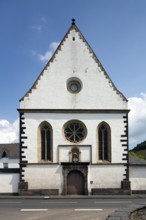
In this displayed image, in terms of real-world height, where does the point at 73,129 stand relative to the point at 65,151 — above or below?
above

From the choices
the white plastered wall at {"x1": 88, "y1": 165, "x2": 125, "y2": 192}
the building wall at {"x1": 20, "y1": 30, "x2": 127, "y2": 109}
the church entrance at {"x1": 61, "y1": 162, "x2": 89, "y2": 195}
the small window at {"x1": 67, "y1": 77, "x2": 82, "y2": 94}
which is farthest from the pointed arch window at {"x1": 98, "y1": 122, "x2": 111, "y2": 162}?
the small window at {"x1": 67, "y1": 77, "x2": 82, "y2": 94}

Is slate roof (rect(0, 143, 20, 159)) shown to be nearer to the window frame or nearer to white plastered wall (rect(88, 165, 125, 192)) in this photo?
the window frame

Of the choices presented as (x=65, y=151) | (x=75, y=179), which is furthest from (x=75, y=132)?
(x=75, y=179)

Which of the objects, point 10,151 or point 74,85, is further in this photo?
point 10,151

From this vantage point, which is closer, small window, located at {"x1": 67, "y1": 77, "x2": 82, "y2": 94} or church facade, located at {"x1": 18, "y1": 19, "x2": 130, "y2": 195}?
church facade, located at {"x1": 18, "y1": 19, "x2": 130, "y2": 195}

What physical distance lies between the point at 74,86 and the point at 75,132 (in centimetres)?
423

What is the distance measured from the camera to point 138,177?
29.7 metres

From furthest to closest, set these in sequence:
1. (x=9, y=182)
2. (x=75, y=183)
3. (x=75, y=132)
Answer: (x=75, y=132) → (x=9, y=182) → (x=75, y=183)

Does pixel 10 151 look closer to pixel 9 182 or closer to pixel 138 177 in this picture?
pixel 9 182

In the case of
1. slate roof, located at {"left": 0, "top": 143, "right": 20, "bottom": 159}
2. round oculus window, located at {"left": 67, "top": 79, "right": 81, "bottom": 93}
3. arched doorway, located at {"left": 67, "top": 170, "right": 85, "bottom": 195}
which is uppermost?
round oculus window, located at {"left": 67, "top": 79, "right": 81, "bottom": 93}

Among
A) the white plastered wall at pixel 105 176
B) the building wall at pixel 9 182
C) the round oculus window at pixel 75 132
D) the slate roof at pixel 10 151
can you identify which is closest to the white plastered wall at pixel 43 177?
the building wall at pixel 9 182

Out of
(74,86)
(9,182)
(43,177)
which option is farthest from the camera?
(74,86)

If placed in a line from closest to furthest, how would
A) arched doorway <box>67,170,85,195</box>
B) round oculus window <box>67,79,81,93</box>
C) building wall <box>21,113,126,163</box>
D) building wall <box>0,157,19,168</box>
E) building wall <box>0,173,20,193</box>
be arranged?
arched doorway <box>67,170,85,195</box> < building wall <box>0,173,20,193</box> < building wall <box>21,113,126,163</box> < round oculus window <box>67,79,81,93</box> < building wall <box>0,157,19,168</box>

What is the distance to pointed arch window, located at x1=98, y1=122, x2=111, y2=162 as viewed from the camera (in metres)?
29.6
